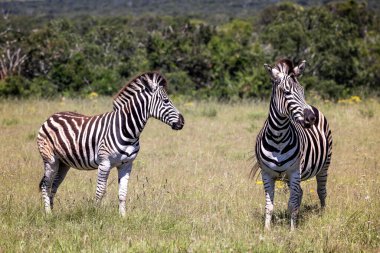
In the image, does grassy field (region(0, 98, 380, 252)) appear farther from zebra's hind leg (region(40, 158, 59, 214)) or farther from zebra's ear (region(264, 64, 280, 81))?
zebra's ear (region(264, 64, 280, 81))

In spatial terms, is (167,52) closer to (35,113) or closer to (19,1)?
(35,113)

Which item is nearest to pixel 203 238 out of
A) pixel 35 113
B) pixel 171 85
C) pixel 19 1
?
pixel 35 113

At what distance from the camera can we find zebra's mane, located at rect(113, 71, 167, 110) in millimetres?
7168

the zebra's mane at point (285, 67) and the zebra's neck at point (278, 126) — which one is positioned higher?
the zebra's mane at point (285, 67)

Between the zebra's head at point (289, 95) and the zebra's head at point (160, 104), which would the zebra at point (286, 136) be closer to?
the zebra's head at point (289, 95)

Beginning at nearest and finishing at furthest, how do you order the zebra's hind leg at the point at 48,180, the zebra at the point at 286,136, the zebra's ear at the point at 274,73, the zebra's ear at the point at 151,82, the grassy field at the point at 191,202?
the grassy field at the point at 191,202 < the zebra at the point at 286,136 < the zebra's ear at the point at 274,73 < the zebra's ear at the point at 151,82 < the zebra's hind leg at the point at 48,180

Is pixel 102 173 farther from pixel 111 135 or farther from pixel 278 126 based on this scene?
pixel 278 126

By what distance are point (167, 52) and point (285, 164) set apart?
Answer: 1891cm

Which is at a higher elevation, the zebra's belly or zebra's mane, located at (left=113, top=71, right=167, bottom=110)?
zebra's mane, located at (left=113, top=71, right=167, bottom=110)

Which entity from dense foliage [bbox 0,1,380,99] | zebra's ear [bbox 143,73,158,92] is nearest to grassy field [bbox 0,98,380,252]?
zebra's ear [bbox 143,73,158,92]

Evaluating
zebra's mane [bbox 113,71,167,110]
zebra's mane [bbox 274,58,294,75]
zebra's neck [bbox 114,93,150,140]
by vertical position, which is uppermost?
zebra's mane [bbox 274,58,294,75]

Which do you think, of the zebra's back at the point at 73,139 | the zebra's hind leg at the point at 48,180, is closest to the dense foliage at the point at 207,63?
the zebra's back at the point at 73,139

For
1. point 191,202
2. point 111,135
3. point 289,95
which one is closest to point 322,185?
point 191,202

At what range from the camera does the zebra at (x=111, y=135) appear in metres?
6.95
